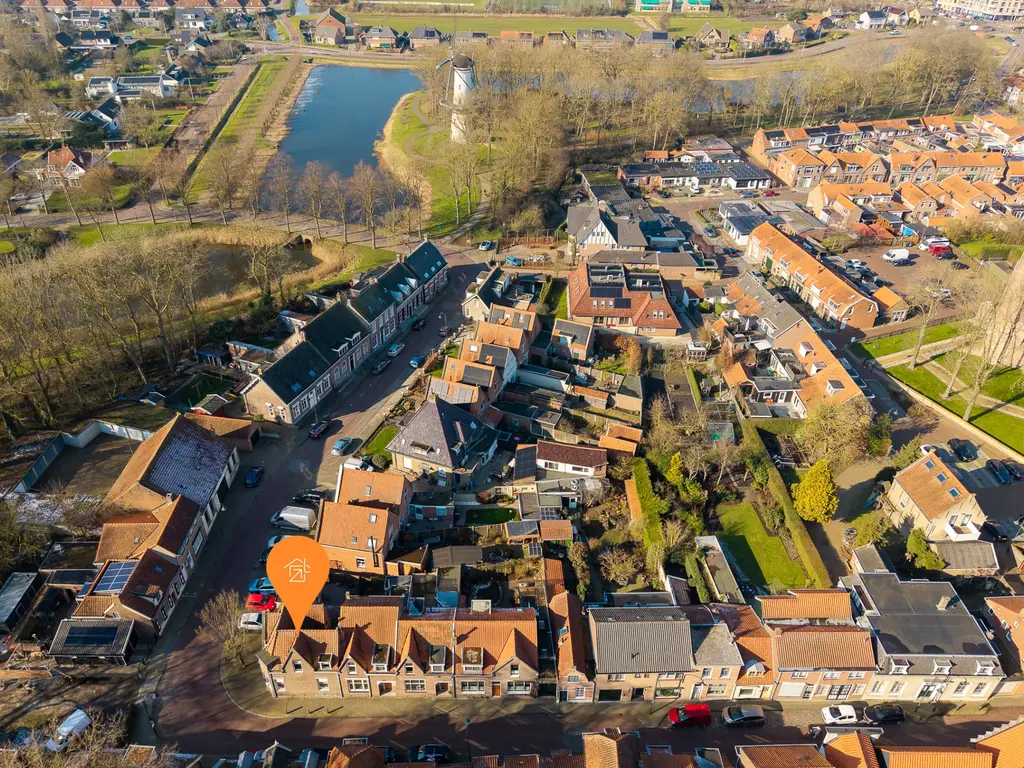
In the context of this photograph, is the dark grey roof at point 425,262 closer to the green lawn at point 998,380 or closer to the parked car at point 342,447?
the parked car at point 342,447

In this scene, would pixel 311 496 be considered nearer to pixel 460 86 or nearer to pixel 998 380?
pixel 998 380

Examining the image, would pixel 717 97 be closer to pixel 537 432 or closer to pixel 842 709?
pixel 537 432

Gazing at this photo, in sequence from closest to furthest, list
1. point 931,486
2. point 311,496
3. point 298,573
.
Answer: point 298,573, point 931,486, point 311,496

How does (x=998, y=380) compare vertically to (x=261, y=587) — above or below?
above

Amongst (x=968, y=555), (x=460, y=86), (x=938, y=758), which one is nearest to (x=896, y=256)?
(x=968, y=555)

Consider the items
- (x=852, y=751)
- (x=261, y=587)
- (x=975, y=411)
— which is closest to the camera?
(x=852, y=751)

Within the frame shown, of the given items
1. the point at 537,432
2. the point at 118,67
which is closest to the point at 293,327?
the point at 537,432
